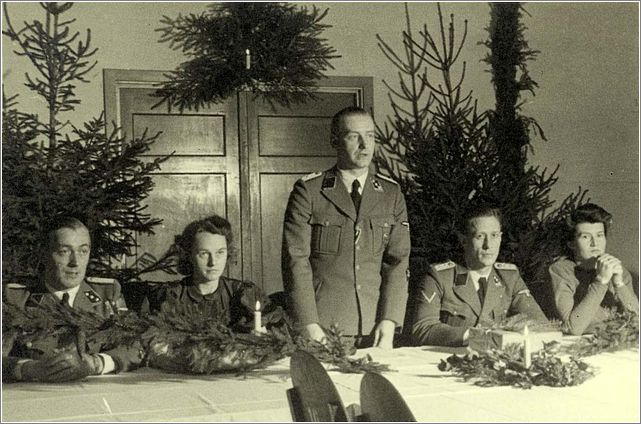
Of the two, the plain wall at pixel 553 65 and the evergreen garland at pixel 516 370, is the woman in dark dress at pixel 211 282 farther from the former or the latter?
the evergreen garland at pixel 516 370

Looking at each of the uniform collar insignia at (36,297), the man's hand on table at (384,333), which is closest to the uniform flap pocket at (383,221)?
the man's hand on table at (384,333)

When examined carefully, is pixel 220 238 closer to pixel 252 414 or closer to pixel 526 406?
pixel 252 414

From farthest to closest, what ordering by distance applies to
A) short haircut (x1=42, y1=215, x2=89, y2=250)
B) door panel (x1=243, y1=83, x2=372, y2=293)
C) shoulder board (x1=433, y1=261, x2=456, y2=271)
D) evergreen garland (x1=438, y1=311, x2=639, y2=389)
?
door panel (x1=243, y1=83, x2=372, y2=293)
shoulder board (x1=433, y1=261, x2=456, y2=271)
short haircut (x1=42, y1=215, x2=89, y2=250)
evergreen garland (x1=438, y1=311, x2=639, y2=389)

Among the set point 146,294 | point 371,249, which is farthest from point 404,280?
point 146,294

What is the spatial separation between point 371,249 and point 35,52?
979 mm

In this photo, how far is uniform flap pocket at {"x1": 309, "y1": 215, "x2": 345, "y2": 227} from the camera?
1.77m

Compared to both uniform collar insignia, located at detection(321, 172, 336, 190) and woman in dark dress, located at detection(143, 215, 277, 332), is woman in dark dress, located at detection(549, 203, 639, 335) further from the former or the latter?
woman in dark dress, located at detection(143, 215, 277, 332)

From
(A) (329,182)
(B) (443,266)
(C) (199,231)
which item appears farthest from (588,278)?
(C) (199,231)

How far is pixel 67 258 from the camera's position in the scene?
5.23 feet

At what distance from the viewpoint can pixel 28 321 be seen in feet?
4.26

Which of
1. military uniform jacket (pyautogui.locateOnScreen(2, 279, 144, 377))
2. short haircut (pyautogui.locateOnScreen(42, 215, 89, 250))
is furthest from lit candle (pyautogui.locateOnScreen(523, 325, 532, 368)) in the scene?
A: short haircut (pyautogui.locateOnScreen(42, 215, 89, 250))

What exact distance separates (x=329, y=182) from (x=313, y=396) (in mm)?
829

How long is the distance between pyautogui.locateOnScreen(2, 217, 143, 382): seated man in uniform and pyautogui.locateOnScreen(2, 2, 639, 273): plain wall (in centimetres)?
35

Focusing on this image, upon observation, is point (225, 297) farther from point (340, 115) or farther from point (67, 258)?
point (340, 115)
